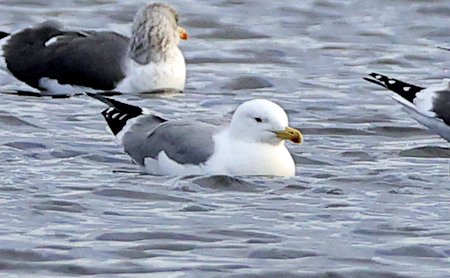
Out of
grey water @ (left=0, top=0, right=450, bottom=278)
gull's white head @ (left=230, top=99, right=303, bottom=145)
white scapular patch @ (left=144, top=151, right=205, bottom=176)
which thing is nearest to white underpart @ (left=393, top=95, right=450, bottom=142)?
grey water @ (left=0, top=0, right=450, bottom=278)

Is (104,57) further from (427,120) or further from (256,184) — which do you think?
(256,184)

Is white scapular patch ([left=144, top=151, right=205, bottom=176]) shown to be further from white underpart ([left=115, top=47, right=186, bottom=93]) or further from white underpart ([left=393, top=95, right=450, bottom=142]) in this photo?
white underpart ([left=115, top=47, right=186, bottom=93])

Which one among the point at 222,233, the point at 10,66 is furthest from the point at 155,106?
the point at 222,233

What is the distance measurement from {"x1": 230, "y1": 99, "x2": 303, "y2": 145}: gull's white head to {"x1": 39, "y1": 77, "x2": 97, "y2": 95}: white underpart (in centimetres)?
346

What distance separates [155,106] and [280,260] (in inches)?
190

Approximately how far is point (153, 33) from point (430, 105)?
313cm

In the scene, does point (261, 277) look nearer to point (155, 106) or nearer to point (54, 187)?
point (54, 187)

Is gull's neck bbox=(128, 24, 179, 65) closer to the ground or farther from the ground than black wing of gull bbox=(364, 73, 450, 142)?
closer to the ground

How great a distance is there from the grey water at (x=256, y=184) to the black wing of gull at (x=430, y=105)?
17 centimetres

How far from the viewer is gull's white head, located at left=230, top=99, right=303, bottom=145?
385 inches

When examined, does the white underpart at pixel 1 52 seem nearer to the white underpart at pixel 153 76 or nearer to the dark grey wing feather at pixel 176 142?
the white underpart at pixel 153 76

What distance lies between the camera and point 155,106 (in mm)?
12719

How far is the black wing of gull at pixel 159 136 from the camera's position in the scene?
9.82 metres

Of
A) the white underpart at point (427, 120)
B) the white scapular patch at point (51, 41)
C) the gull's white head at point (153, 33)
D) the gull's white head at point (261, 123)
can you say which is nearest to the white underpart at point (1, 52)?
the white scapular patch at point (51, 41)
